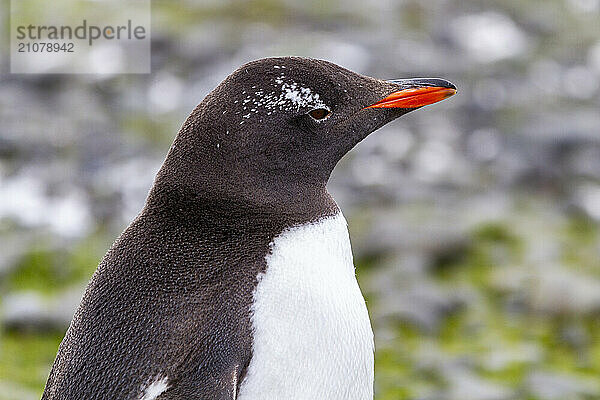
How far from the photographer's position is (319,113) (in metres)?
2.46

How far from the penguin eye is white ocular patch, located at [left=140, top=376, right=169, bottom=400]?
741 millimetres

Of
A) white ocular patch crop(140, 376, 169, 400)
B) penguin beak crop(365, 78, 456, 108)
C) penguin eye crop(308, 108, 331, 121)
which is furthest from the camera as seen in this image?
penguin beak crop(365, 78, 456, 108)

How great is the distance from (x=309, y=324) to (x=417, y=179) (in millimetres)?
4334

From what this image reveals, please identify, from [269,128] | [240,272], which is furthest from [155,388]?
[269,128]

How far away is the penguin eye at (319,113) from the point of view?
7.98 feet

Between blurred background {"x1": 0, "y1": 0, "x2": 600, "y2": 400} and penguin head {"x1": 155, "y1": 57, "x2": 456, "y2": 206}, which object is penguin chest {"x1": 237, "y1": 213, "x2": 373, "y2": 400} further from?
blurred background {"x1": 0, "y1": 0, "x2": 600, "y2": 400}

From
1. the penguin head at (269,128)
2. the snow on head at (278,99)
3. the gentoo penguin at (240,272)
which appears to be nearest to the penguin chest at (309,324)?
the gentoo penguin at (240,272)

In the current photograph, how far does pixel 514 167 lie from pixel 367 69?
1.55 metres

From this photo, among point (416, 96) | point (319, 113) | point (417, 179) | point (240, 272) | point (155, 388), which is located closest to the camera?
point (155, 388)

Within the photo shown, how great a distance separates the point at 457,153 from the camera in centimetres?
697

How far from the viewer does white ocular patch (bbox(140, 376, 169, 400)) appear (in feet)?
7.04

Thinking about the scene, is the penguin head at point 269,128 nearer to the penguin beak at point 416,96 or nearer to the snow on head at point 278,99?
the snow on head at point 278,99

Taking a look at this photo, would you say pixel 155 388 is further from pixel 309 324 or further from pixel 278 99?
pixel 278 99

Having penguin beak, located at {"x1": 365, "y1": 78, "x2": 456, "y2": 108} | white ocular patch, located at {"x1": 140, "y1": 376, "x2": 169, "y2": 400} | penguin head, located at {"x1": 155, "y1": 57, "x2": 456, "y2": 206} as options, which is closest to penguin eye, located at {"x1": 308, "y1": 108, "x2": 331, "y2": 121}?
penguin head, located at {"x1": 155, "y1": 57, "x2": 456, "y2": 206}
